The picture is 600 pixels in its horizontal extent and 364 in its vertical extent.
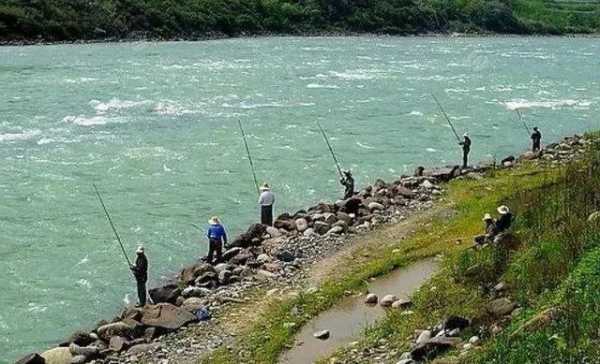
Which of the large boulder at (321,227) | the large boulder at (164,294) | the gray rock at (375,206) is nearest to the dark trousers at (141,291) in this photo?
the large boulder at (164,294)

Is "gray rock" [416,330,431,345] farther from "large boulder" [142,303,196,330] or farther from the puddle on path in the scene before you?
"large boulder" [142,303,196,330]

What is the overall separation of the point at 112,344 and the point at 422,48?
6438 centimetres

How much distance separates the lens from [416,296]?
544 inches

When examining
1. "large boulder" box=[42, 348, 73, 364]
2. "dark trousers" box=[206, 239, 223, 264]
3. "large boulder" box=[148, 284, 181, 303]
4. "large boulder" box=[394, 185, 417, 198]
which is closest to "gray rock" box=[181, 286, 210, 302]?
"large boulder" box=[148, 284, 181, 303]

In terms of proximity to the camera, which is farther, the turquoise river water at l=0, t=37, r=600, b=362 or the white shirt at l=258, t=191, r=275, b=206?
the white shirt at l=258, t=191, r=275, b=206

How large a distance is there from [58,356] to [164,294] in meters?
2.75

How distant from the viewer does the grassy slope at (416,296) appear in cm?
1256

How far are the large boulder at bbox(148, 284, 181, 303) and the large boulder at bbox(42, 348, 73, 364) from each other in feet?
8.05

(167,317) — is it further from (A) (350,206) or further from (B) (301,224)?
(A) (350,206)

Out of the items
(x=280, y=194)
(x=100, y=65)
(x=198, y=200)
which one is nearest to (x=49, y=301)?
(x=198, y=200)

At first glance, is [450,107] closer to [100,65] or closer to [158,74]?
[158,74]

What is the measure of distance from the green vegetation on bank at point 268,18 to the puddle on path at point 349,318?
55017mm

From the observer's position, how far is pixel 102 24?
70.5m

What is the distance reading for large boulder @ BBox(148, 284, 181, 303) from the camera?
15.3 metres
